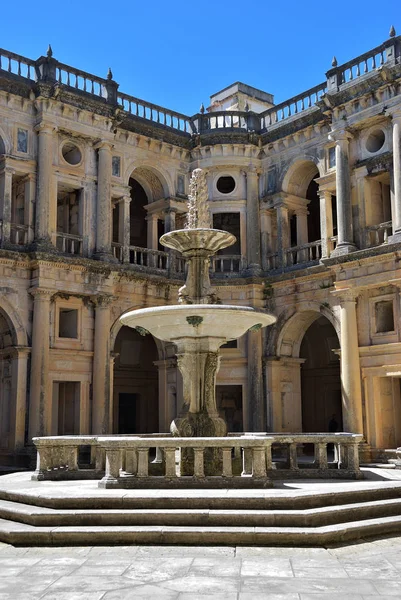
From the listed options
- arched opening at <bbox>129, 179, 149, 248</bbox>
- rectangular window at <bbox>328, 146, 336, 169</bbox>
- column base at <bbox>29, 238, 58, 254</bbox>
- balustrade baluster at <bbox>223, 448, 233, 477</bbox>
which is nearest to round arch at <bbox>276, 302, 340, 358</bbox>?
rectangular window at <bbox>328, 146, 336, 169</bbox>

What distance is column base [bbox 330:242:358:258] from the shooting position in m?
22.5

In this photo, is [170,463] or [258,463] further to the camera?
[170,463]

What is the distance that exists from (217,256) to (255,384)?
4908 millimetres

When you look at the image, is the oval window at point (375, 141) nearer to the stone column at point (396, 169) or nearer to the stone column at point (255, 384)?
the stone column at point (396, 169)

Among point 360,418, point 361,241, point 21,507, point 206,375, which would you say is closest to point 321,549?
point 21,507

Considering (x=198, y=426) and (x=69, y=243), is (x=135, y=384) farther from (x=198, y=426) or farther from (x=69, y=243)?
(x=198, y=426)

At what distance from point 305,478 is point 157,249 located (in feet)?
49.7

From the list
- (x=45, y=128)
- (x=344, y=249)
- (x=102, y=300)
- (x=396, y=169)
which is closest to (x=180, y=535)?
(x=102, y=300)

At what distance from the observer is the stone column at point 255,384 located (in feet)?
81.3

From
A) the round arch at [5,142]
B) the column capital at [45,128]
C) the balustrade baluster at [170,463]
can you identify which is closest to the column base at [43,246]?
the round arch at [5,142]

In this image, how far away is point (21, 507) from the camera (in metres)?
10.3

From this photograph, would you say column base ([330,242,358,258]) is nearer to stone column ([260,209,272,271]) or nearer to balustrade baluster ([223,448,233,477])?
stone column ([260,209,272,271])

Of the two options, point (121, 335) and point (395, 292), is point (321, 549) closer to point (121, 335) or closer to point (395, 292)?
point (395, 292)

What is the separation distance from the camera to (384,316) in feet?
72.7
